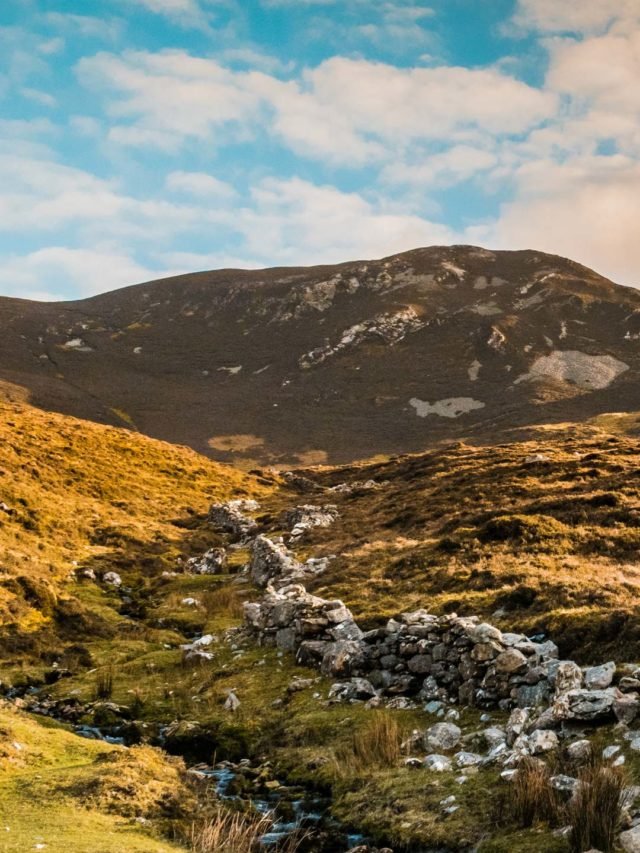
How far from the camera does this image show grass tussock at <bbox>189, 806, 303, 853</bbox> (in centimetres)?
972

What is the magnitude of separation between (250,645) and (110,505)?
2816cm

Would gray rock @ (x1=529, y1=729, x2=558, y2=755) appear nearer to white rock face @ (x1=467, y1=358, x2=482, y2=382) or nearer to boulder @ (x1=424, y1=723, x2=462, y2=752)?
boulder @ (x1=424, y1=723, x2=462, y2=752)

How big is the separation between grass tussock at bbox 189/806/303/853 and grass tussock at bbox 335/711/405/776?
2512 millimetres

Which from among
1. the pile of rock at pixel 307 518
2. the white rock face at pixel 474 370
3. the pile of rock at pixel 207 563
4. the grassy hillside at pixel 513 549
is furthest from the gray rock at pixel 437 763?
the white rock face at pixel 474 370

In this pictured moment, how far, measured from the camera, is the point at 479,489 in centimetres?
4284

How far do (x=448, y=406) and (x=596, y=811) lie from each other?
6150 inches

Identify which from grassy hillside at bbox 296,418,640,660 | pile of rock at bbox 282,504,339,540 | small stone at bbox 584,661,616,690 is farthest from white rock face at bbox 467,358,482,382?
small stone at bbox 584,661,616,690

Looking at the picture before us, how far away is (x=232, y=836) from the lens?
9953 mm

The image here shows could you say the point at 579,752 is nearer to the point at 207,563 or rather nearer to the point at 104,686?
the point at 104,686

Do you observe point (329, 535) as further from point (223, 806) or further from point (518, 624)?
point (223, 806)

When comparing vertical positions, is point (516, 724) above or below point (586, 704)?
below

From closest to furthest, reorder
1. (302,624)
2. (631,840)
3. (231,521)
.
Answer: (631,840) < (302,624) < (231,521)

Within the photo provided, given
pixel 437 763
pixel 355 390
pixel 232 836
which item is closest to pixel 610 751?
pixel 437 763

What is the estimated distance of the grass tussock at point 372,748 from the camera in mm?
13078
